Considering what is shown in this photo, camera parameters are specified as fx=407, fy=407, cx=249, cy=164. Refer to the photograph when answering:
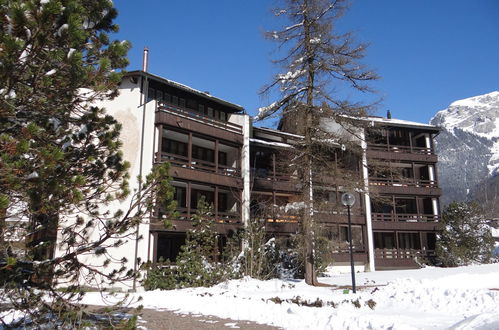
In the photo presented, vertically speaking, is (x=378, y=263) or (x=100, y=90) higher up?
(x=100, y=90)

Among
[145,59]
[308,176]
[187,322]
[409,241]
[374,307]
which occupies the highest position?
[145,59]

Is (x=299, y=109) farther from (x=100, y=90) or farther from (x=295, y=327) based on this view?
(x=100, y=90)

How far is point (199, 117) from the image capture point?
24578 mm

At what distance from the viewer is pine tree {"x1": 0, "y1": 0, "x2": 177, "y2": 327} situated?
4699 millimetres

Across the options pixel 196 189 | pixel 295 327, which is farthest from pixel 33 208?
pixel 196 189

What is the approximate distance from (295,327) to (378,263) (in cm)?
2527

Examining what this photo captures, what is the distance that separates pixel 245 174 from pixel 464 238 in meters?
18.4

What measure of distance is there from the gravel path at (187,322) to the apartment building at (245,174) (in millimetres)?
5344

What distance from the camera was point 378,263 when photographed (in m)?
31.7

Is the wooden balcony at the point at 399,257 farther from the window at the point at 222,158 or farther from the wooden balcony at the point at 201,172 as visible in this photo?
the window at the point at 222,158

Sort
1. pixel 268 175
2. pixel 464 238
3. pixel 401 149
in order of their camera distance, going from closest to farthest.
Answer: pixel 268 175 < pixel 464 238 < pixel 401 149

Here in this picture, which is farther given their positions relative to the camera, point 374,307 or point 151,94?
point 151,94

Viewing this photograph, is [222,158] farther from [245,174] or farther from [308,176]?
[308,176]

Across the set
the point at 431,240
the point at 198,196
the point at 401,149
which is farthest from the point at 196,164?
the point at 431,240
